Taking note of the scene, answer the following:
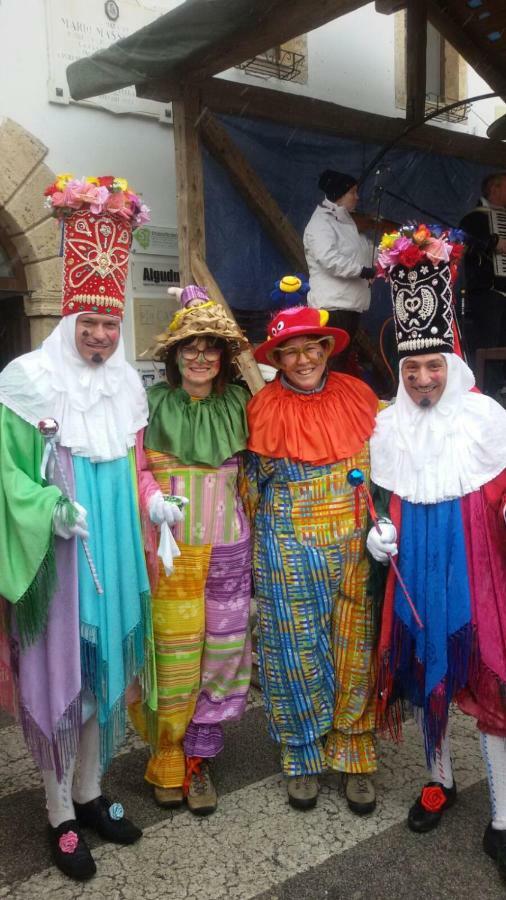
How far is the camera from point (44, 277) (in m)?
5.64

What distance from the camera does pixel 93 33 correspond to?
5645 mm

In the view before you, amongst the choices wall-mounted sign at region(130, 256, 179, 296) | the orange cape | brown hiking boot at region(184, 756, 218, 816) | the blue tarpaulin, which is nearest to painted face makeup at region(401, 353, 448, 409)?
the orange cape

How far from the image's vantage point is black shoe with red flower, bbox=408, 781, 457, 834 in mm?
2920

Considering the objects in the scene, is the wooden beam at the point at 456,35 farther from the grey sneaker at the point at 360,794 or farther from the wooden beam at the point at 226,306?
the grey sneaker at the point at 360,794

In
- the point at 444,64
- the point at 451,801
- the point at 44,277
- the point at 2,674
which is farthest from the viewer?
the point at 444,64

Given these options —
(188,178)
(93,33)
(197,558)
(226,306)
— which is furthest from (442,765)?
(93,33)

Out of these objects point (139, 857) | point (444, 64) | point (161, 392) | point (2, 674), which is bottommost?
point (139, 857)

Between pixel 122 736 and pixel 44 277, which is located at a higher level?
pixel 44 277

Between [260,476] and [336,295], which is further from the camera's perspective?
[336,295]

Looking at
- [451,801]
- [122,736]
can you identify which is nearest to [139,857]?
[122,736]

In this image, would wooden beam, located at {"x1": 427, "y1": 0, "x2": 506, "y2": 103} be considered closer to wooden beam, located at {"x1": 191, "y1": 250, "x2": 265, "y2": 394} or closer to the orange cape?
wooden beam, located at {"x1": 191, "y1": 250, "x2": 265, "y2": 394}

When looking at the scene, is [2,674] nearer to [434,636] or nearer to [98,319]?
[98,319]

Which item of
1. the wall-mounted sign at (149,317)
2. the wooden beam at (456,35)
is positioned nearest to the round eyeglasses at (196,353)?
the wall-mounted sign at (149,317)

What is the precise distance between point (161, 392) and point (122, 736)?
129 cm
